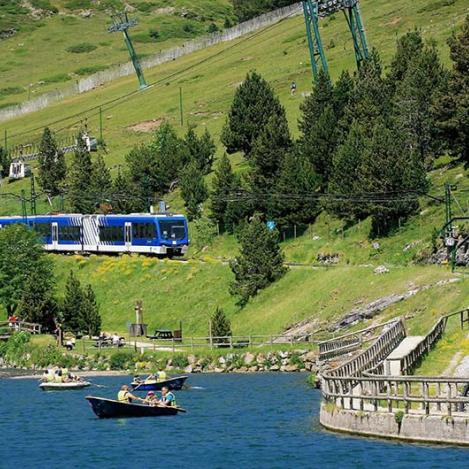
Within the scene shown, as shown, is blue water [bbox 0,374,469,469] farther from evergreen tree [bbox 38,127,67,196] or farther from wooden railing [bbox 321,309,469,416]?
A: evergreen tree [bbox 38,127,67,196]

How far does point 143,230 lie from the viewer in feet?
395

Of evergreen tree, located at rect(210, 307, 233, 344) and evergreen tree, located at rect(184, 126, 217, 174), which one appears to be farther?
evergreen tree, located at rect(184, 126, 217, 174)

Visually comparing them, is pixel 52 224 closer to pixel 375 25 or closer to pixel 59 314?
pixel 59 314

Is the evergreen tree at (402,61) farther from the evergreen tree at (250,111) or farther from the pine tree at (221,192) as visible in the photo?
the pine tree at (221,192)

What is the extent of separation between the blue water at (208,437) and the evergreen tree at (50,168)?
83323mm

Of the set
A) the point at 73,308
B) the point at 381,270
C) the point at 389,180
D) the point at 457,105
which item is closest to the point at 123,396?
the point at 381,270

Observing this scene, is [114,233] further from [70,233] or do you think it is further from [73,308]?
[73,308]

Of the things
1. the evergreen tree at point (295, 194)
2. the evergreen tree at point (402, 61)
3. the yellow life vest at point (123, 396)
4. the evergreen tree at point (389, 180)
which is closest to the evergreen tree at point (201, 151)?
the evergreen tree at point (402, 61)

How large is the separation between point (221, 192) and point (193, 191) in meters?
7.57

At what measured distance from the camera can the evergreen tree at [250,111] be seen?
462ft

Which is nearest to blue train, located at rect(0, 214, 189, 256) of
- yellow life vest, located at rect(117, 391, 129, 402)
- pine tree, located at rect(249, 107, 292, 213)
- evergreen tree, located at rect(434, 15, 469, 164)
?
pine tree, located at rect(249, 107, 292, 213)

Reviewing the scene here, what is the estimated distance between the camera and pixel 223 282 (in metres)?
108

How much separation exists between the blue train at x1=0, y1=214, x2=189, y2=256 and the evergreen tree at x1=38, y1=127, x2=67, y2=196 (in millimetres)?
26501

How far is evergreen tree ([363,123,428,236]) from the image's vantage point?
348 ft
